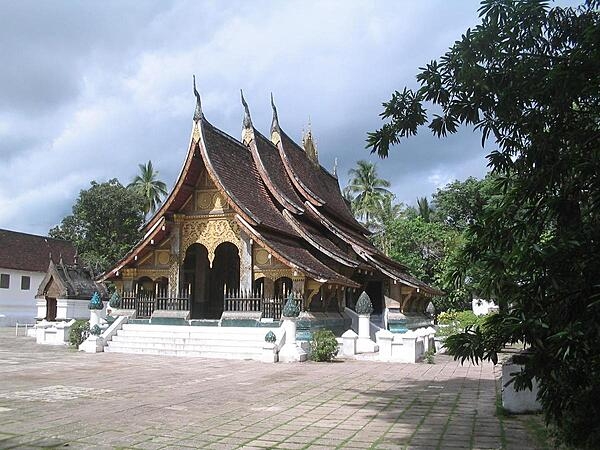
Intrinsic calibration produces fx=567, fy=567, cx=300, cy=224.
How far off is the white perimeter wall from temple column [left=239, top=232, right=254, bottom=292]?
2375 cm

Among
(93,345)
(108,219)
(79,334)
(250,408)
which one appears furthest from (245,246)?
(108,219)

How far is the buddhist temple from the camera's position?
623 inches

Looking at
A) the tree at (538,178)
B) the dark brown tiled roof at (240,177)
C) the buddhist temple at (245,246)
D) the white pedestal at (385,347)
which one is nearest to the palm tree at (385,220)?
the buddhist temple at (245,246)

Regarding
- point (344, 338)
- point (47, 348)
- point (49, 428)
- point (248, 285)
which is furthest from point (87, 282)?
point (49, 428)

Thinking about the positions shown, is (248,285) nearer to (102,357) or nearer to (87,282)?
(102,357)

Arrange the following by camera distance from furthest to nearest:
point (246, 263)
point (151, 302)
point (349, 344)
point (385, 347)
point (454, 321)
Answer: point (454, 321)
point (151, 302)
point (246, 263)
point (349, 344)
point (385, 347)

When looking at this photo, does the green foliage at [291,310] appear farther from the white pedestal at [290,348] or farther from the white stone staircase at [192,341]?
the white stone staircase at [192,341]

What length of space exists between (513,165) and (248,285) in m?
12.1

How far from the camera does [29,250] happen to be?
121ft

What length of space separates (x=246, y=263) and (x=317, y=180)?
8861 millimetres

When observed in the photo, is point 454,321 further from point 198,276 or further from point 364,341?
point 198,276

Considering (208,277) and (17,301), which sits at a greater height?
(208,277)

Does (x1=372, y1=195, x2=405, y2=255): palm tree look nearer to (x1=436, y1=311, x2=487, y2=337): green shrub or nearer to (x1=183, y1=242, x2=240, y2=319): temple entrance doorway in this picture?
(x1=436, y1=311, x2=487, y2=337): green shrub

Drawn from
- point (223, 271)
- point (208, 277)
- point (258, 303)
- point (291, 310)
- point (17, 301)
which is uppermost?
point (223, 271)
